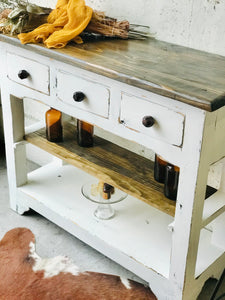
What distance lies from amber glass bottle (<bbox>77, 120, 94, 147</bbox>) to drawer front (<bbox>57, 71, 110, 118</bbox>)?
333 millimetres

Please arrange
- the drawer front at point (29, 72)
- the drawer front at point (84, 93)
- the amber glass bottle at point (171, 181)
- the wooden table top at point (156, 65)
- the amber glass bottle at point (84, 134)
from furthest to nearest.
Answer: the amber glass bottle at point (84, 134), the drawer front at point (29, 72), the amber glass bottle at point (171, 181), the drawer front at point (84, 93), the wooden table top at point (156, 65)

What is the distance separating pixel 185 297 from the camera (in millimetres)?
2080

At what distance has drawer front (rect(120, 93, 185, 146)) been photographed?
1742mm

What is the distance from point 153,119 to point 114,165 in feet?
1.88

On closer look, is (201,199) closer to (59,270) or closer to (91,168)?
(91,168)

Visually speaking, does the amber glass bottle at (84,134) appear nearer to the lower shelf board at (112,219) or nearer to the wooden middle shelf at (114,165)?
the wooden middle shelf at (114,165)

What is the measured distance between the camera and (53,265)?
2400 mm

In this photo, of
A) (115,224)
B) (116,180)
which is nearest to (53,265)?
(115,224)

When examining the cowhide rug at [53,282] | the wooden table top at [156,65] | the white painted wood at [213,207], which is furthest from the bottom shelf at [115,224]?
the wooden table top at [156,65]

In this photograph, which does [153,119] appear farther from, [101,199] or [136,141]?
[101,199]

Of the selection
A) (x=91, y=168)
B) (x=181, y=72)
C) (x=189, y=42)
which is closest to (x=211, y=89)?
(x=181, y=72)

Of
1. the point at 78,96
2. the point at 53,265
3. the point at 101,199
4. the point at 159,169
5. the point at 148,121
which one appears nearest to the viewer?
the point at 148,121

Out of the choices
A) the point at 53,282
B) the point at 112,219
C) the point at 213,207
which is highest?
the point at 213,207

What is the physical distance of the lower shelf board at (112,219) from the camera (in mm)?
2258
